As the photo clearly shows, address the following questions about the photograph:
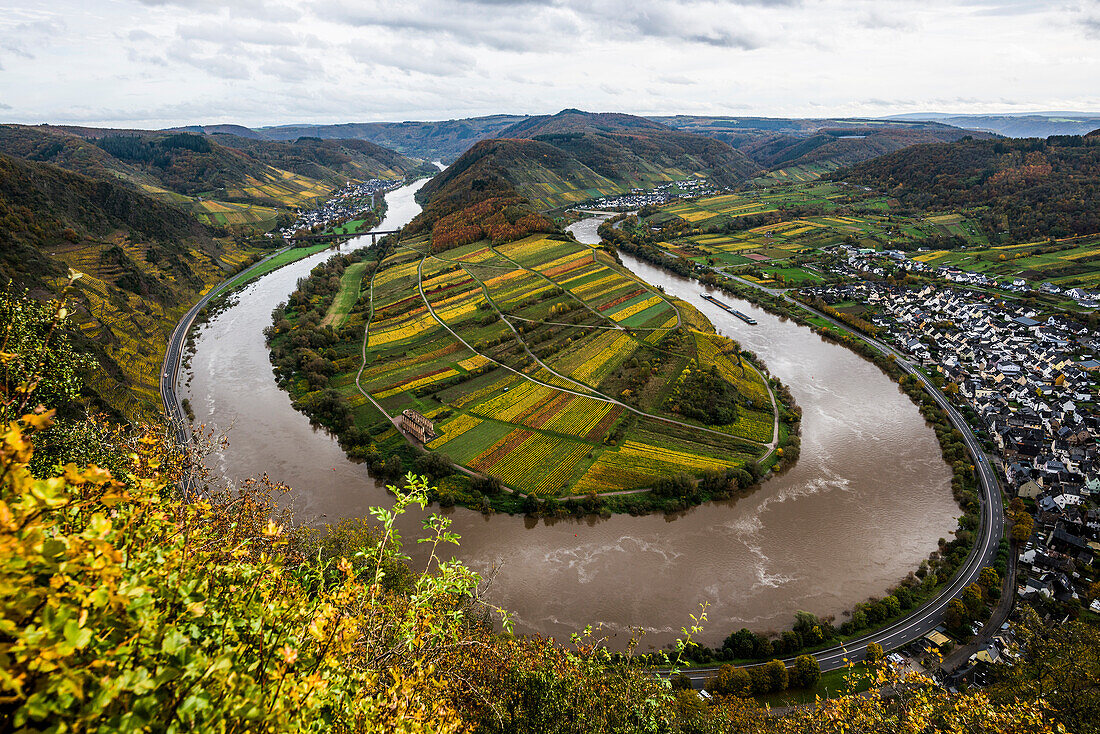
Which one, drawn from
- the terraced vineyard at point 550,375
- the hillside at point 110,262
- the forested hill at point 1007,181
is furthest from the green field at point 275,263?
the forested hill at point 1007,181

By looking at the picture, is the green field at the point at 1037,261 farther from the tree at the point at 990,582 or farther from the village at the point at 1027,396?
the tree at the point at 990,582

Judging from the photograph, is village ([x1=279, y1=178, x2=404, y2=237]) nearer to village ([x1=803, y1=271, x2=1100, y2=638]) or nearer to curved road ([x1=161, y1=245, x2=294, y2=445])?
curved road ([x1=161, y1=245, x2=294, y2=445])

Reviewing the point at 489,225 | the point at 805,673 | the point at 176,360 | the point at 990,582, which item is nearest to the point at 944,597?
the point at 990,582

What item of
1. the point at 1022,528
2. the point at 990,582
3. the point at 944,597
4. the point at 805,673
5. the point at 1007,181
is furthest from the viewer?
the point at 1007,181

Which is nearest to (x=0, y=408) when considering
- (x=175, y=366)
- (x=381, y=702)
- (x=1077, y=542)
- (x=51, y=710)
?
(x=51, y=710)

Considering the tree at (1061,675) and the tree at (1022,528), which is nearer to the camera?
the tree at (1061,675)

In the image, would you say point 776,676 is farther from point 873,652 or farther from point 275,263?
point 275,263
